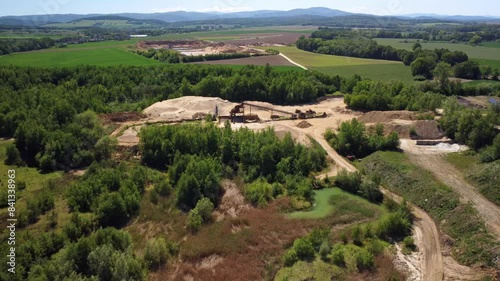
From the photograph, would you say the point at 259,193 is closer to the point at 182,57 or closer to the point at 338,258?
the point at 338,258

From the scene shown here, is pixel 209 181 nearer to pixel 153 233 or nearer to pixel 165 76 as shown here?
pixel 153 233

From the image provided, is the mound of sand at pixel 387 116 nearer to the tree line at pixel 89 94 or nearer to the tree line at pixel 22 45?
the tree line at pixel 89 94

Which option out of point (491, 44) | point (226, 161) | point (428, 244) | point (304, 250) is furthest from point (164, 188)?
point (491, 44)

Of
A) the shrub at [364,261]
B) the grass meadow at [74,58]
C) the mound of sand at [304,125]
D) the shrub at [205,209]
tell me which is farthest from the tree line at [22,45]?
the shrub at [364,261]

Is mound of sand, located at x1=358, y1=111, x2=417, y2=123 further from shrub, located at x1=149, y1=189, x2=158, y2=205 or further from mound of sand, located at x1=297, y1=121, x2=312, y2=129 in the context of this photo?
shrub, located at x1=149, y1=189, x2=158, y2=205

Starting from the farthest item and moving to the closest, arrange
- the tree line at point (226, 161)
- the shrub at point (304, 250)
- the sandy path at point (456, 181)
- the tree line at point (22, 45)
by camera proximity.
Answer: the tree line at point (22, 45) < the tree line at point (226, 161) < the sandy path at point (456, 181) < the shrub at point (304, 250)

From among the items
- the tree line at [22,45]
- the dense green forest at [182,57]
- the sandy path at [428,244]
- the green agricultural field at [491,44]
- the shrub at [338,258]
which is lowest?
the sandy path at [428,244]

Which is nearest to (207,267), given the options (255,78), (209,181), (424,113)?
(209,181)
